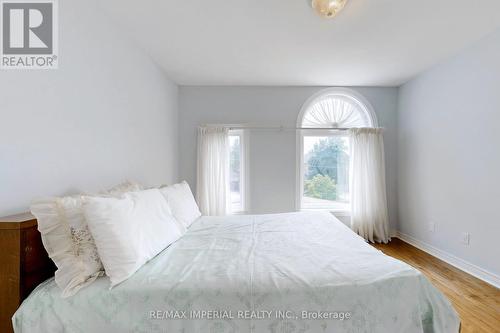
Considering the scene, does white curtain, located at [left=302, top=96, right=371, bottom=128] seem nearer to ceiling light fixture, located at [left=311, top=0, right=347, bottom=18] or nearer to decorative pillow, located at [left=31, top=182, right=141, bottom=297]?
ceiling light fixture, located at [left=311, top=0, right=347, bottom=18]

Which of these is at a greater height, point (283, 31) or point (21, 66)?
point (283, 31)

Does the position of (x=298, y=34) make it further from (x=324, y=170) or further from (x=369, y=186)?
(x=369, y=186)

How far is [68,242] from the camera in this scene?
1.08m

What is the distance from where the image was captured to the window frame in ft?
11.6

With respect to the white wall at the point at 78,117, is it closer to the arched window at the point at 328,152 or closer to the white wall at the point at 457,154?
the arched window at the point at 328,152

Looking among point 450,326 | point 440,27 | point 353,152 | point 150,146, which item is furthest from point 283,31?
point 450,326

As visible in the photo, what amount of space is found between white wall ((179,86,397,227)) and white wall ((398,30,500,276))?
26.0 inches

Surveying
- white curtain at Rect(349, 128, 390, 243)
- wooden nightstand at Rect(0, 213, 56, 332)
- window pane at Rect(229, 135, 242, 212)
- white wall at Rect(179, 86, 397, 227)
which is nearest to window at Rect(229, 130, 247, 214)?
window pane at Rect(229, 135, 242, 212)

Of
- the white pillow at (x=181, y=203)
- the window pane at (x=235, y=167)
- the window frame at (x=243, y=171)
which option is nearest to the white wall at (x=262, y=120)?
the window frame at (x=243, y=171)

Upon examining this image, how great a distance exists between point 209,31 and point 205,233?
182 centimetres

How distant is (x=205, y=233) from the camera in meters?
1.84

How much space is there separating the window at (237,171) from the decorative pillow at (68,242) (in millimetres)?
2531

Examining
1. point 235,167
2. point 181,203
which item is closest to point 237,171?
point 235,167

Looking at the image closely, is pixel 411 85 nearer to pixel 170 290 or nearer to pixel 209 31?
pixel 209 31
